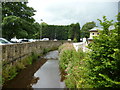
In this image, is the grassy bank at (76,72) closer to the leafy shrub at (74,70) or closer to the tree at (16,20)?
the leafy shrub at (74,70)

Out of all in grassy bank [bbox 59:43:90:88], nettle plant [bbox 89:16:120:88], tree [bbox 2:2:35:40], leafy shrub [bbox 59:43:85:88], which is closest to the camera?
nettle plant [bbox 89:16:120:88]

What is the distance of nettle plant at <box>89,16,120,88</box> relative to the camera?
231 centimetres

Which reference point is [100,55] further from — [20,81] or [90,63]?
[20,81]

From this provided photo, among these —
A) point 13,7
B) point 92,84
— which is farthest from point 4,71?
point 13,7

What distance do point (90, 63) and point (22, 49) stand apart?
7093mm

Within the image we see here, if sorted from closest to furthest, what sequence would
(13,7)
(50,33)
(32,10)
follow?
(13,7), (32,10), (50,33)

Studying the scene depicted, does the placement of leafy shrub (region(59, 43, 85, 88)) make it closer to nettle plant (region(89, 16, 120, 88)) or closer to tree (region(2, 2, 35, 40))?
nettle plant (region(89, 16, 120, 88))

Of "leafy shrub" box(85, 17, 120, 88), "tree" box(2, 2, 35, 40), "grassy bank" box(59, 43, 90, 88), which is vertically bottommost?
"grassy bank" box(59, 43, 90, 88)

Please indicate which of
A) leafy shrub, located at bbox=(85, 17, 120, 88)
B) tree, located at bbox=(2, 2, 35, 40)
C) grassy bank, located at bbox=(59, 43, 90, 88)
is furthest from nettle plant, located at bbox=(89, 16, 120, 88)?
tree, located at bbox=(2, 2, 35, 40)

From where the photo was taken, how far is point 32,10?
46.3ft

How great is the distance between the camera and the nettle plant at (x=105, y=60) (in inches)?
90.9

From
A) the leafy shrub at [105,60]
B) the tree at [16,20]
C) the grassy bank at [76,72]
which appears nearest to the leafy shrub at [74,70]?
the grassy bank at [76,72]

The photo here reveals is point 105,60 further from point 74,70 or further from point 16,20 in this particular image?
point 16,20

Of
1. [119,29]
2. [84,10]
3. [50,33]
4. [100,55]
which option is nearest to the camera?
[119,29]
